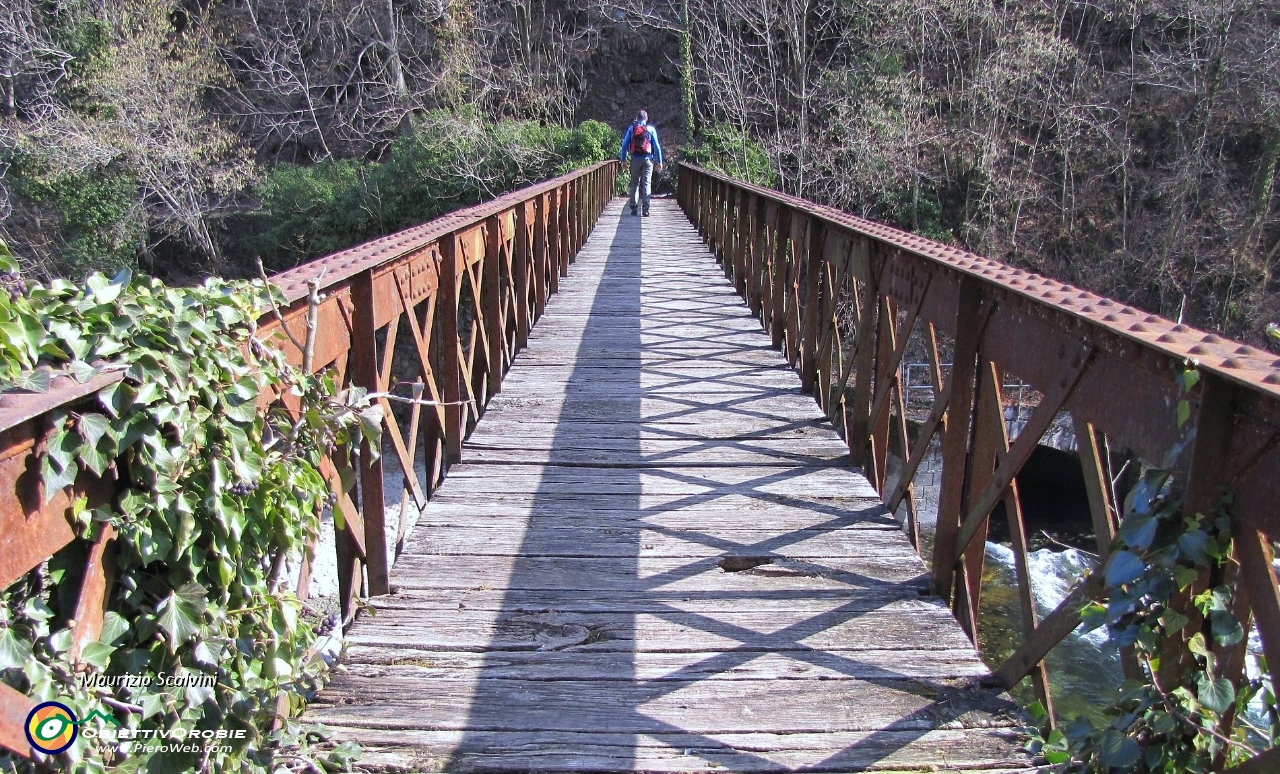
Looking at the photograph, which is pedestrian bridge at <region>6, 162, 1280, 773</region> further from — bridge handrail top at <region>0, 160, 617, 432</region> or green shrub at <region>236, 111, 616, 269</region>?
green shrub at <region>236, 111, 616, 269</region>

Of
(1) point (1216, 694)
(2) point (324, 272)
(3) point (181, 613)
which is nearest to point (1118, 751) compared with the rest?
(1) point (1216, 694)

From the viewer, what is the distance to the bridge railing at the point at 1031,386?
1.64 meters

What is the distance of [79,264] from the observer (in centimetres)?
2766

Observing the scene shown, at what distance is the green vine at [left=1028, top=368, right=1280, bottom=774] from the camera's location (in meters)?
1.63

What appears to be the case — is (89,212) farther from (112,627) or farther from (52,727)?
(52,727)

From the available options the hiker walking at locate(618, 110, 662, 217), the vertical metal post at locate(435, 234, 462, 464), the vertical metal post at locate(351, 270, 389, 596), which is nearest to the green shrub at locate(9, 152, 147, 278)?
the hiker walking at locate(618, 110, 662, 217)

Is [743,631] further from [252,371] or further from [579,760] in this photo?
[252,371]

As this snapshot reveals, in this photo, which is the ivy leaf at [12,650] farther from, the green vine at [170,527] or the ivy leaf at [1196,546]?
the ivy leaf at [1196,546]

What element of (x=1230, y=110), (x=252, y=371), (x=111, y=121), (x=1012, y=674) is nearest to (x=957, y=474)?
(x=1012, y=674)

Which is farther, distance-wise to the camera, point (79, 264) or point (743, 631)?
point (79, 264)

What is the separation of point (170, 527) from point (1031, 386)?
2.14 meters

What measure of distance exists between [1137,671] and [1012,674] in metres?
0.89

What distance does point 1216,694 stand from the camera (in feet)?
5.32

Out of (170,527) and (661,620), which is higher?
(170,527)
